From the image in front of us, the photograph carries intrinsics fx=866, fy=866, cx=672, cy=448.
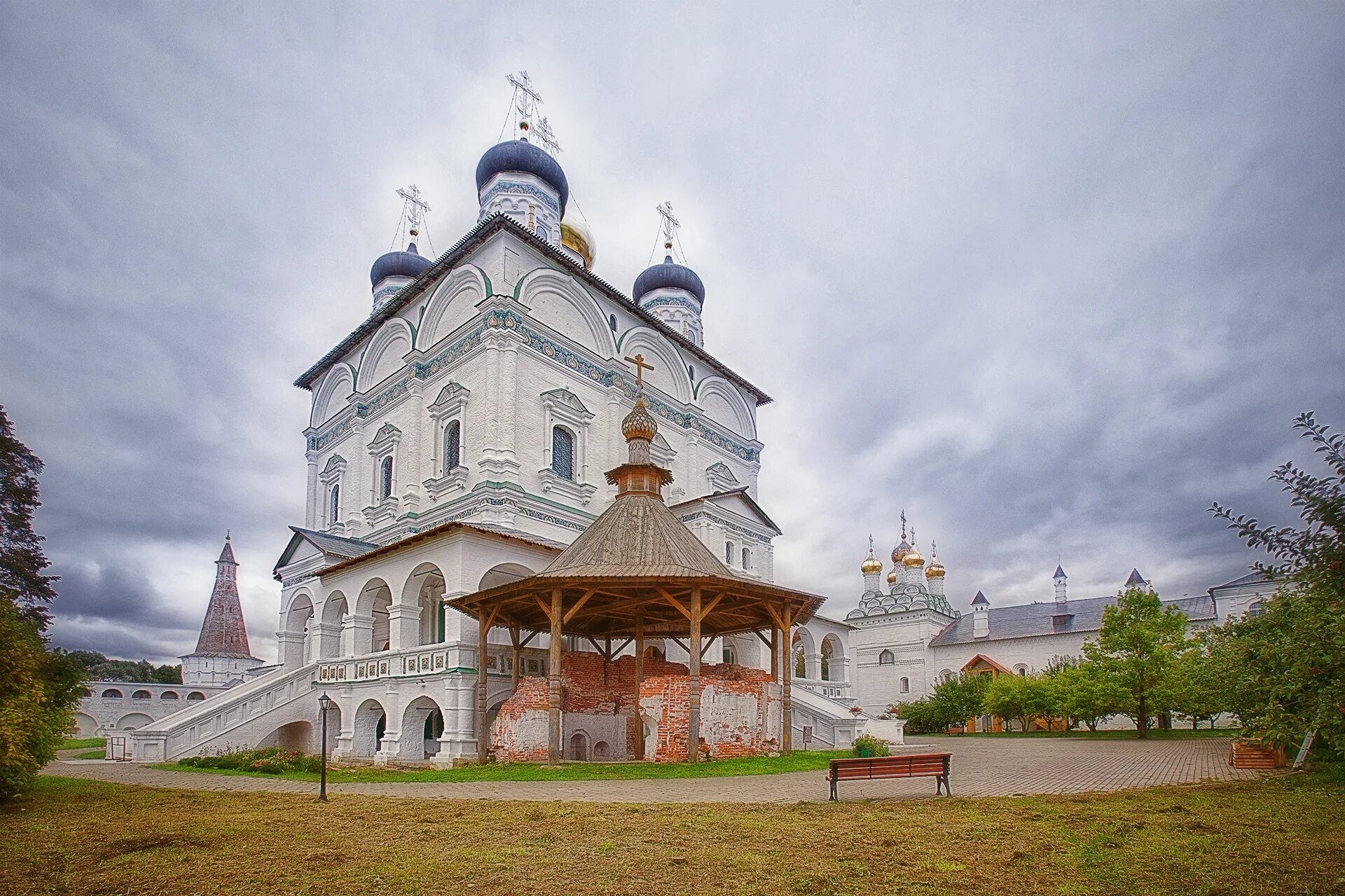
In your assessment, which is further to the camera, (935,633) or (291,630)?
(935,633)

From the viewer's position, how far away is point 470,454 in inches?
843

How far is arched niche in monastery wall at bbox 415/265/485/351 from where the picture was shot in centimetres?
2277

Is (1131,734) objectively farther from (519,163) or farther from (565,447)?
(519,163)

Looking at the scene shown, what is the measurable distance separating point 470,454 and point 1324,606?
17.2m

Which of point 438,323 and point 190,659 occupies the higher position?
point 438,323

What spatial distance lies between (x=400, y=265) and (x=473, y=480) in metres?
13.8

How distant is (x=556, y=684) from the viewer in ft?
46.6

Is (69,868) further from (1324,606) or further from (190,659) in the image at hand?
(190,659)

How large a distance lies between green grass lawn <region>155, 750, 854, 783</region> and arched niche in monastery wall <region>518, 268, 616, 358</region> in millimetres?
12282

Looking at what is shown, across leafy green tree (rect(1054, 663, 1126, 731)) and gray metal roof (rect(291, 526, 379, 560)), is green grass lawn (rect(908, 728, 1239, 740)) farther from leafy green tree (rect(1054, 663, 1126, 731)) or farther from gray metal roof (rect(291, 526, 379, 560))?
gray metal roof (rect(291, 526, 379, 560))

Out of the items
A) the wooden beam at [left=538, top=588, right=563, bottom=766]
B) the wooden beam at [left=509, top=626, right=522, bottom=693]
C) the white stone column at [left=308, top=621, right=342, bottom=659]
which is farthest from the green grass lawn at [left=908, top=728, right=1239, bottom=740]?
the white stone column at [left=308, top=621, right=342, bottom=659]

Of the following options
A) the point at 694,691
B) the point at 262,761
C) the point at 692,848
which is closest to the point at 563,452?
the point at 694,691

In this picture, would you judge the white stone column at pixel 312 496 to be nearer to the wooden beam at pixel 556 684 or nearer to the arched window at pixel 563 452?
the arched window at pixel 563 452

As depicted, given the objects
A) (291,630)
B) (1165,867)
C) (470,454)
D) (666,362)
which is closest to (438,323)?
(470,454)
